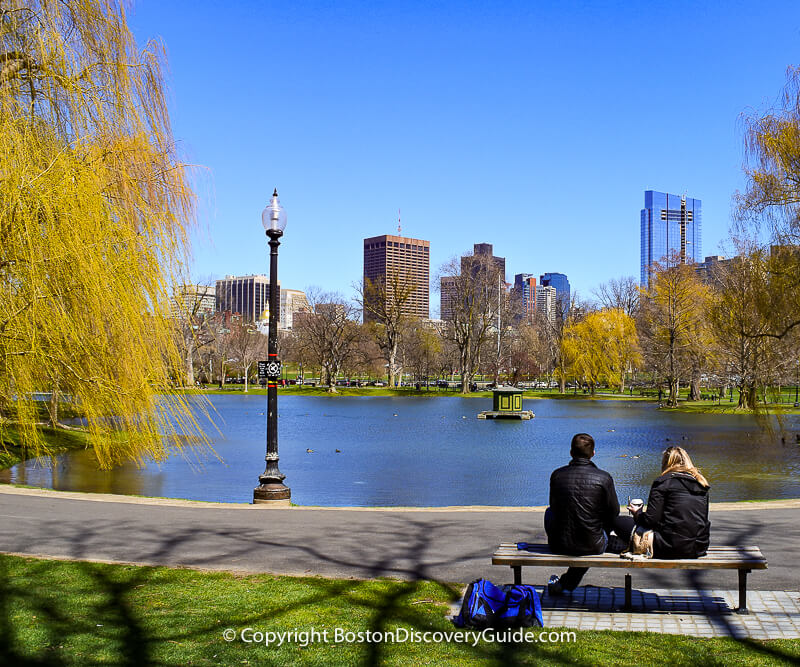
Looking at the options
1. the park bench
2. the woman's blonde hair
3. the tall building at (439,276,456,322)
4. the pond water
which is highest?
the tall building at (439,276,456,322)

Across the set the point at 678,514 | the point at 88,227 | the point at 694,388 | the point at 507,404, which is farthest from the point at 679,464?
the point at 694,388

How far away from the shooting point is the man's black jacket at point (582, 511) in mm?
6633

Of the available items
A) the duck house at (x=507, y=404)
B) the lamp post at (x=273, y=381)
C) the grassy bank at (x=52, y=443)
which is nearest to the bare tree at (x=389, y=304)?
the duck house at (x=507, y=404)

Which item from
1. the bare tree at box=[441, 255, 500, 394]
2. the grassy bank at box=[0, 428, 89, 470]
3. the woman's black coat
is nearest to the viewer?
the woman's black coat

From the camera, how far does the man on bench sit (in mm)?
6641

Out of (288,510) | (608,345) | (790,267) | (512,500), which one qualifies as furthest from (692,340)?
(288,510)

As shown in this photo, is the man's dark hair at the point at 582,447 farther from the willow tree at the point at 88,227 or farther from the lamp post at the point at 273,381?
the lamp post at the point at 273,381

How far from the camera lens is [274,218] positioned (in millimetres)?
14953

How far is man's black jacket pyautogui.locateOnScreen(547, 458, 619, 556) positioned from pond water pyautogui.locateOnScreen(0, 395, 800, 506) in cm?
1071

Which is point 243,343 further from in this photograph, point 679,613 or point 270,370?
point 679,613

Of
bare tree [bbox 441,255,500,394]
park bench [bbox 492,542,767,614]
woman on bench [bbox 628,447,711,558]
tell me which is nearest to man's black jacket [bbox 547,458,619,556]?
park bench [bbox 492,542,767,614]

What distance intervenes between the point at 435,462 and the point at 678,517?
775 inches

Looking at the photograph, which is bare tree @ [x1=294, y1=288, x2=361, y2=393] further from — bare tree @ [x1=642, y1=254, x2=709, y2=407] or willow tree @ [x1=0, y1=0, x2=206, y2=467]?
willow tree @ [x1=0, y1=0, x2=206, y2=467]

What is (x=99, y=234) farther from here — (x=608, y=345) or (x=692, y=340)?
(x=608, y=345)
